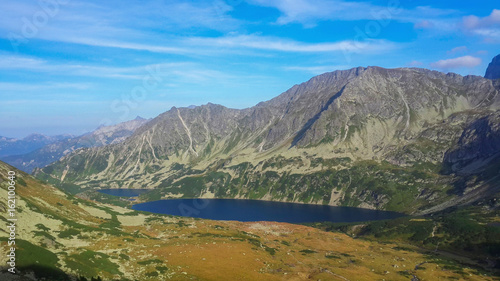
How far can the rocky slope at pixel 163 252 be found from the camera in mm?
52062

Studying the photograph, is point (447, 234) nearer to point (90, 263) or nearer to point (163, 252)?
point (163, 252)

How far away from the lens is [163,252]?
228ft

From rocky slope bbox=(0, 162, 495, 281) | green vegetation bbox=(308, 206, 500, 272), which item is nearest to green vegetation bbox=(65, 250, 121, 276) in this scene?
rocky slope bbox=(0, 162, 495, 281)

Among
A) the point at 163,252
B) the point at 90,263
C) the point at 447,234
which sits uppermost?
the point at 90,263

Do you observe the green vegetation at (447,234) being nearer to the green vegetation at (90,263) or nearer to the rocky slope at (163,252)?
the rocky slope at (163,252)

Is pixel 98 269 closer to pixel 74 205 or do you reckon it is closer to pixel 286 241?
pixel 74 205

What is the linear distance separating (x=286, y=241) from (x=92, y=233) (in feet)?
207

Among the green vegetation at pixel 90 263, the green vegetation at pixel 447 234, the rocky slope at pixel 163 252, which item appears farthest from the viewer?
the green vegetation at pixel 447 234

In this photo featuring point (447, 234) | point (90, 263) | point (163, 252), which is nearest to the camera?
point (90, 263)

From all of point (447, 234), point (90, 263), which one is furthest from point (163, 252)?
point (447, 234)

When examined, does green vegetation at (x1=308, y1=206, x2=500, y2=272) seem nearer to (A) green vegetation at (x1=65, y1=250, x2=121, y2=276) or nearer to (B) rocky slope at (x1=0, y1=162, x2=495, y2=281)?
(B) rocky slope at (x1=0, y1=162, x2=495, y2=281)

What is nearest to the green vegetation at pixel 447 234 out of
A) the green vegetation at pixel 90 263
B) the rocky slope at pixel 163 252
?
the rocky slope at pixel 163 252

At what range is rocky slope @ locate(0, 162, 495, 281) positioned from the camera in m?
52.1

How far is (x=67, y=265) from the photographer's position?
4903cm
